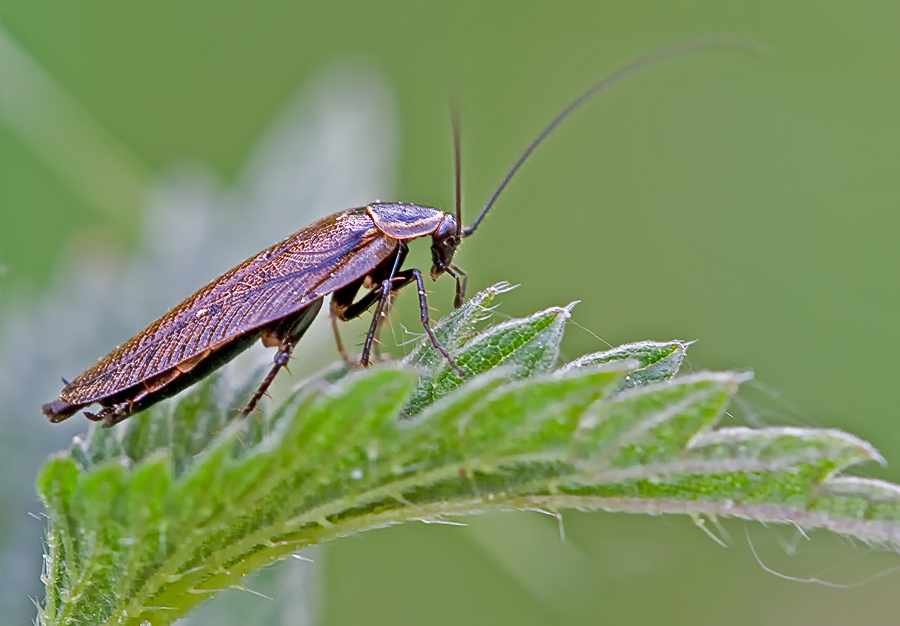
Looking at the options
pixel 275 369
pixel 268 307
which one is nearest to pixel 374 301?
pixel 268 307

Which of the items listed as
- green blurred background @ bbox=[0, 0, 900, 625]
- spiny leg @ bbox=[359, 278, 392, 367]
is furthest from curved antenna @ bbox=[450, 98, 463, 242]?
green blurred background @ bbox=[0, 0, 900, 625]

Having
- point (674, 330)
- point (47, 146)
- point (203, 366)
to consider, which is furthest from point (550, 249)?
point (203, 366)

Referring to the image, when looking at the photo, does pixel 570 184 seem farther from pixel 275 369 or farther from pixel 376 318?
pixel 275 369

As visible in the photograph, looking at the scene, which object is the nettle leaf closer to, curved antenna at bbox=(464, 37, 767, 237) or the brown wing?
the brown wing

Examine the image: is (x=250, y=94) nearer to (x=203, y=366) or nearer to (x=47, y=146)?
(x=47, y=146)

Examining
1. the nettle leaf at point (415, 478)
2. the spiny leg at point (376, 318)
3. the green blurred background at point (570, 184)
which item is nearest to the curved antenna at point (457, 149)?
the spiny leg at point (376, 318)

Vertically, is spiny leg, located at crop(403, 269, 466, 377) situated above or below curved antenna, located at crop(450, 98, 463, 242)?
below
